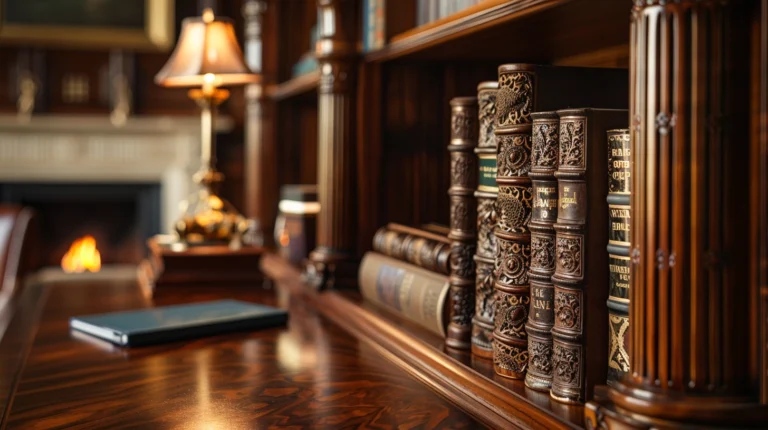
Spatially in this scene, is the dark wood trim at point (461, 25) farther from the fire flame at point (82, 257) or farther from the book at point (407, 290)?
the fire flame at point (82, 257)

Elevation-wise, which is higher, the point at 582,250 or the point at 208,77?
the point at 208,77

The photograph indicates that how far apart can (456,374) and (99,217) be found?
13.2 ft

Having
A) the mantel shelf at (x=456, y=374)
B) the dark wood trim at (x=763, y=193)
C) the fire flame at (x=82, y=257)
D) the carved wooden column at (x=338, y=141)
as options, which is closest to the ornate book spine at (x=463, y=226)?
the mantel shelf at (x=456, y=374)

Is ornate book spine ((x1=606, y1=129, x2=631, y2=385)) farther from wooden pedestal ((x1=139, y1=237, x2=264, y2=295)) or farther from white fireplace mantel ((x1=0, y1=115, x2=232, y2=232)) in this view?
white fireplace mantel ((x1=0, y1=115, x2=232, y2=232))

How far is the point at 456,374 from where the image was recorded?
43.3 inches

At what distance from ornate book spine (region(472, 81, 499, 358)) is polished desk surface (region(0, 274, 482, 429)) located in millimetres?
107

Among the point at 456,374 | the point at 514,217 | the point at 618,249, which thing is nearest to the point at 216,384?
the point at 456,374

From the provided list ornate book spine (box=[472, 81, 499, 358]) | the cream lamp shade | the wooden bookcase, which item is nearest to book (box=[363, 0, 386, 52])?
the wooden bookcase

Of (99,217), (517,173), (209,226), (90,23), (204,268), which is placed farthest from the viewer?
(99,217)

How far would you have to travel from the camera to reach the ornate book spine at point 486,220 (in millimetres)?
1118

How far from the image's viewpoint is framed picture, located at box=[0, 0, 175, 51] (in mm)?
4141

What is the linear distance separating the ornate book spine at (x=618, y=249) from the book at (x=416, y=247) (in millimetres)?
419

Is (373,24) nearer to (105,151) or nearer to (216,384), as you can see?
(216,384)

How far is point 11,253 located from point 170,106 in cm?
235
